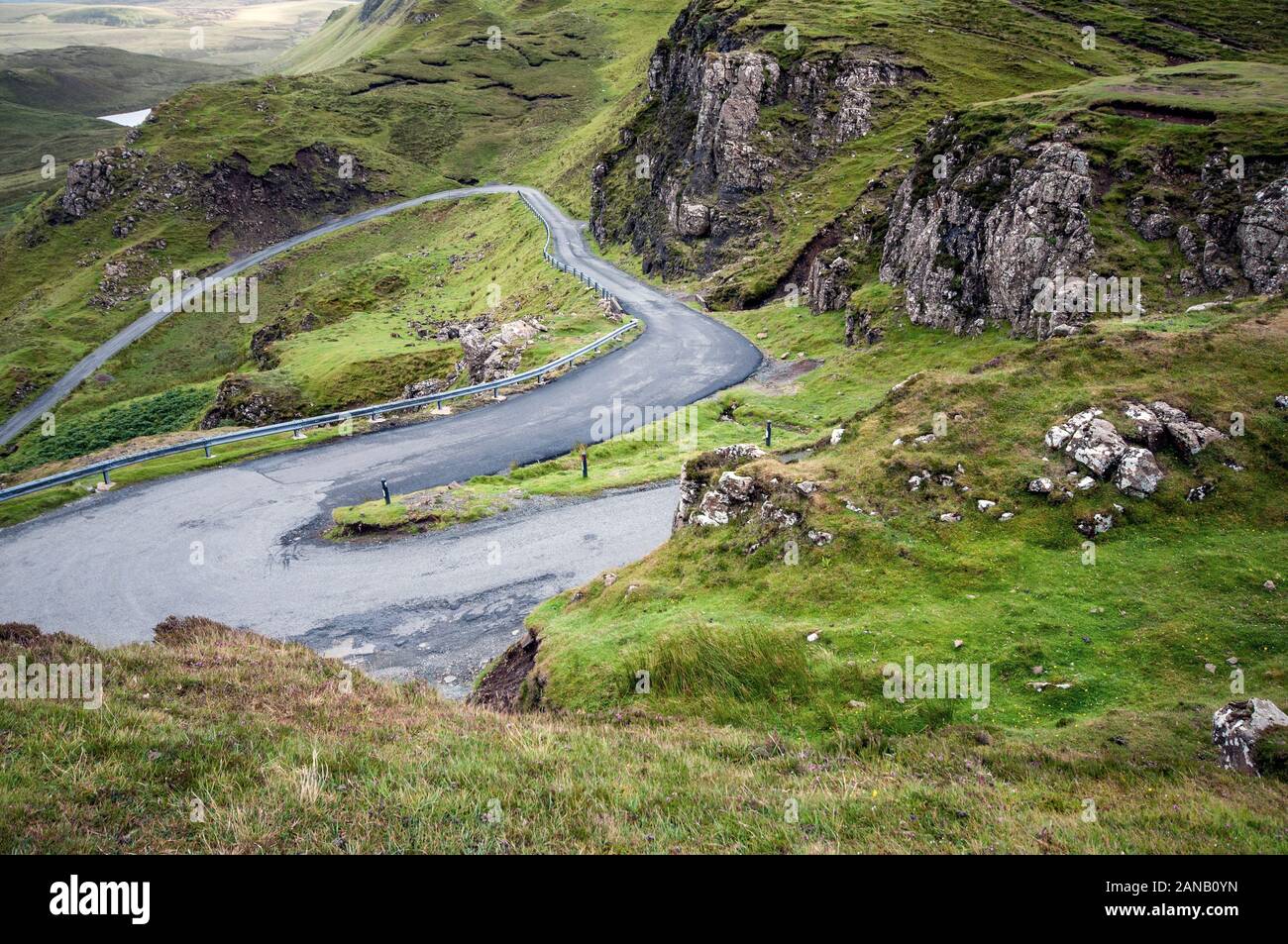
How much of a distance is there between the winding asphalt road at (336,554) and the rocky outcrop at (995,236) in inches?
826

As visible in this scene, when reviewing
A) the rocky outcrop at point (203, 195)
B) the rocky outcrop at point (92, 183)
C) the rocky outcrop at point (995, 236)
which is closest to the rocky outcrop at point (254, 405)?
the rocky outcrop at point (995, 236)

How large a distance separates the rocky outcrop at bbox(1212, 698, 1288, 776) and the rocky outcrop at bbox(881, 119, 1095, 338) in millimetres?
26313

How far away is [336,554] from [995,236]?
35214 millimetres

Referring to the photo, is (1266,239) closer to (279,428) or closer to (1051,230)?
(1051,230)

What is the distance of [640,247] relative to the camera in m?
78.4

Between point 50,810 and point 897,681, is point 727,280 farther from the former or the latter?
point 50,810

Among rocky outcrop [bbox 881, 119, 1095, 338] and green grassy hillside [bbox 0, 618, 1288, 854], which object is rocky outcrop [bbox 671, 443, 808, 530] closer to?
green grassy hillside [bbox 0, 618, 1288, 854]

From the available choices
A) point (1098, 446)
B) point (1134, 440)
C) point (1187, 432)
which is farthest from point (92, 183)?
point (1187, 432)

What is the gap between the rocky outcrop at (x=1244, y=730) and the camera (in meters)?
8.70

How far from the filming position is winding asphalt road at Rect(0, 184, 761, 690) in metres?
20.3
